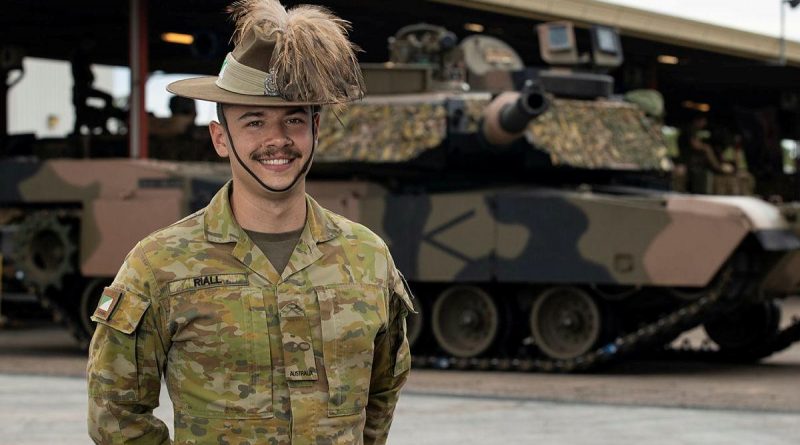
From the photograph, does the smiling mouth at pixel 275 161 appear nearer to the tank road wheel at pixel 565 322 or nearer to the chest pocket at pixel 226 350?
the chest pocket at pixel 226 350

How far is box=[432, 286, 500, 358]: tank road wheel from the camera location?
16.1 metres

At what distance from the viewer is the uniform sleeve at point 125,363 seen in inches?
142

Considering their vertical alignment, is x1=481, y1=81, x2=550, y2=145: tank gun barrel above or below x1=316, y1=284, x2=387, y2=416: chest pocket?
below

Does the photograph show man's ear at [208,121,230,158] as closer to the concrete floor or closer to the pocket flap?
the pocket flap

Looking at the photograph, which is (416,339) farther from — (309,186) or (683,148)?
(683,148)

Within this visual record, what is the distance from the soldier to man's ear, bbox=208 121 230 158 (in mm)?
26

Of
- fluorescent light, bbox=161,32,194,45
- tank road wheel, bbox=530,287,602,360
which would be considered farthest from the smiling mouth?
fluorescent light, bbox=161,32,194,45

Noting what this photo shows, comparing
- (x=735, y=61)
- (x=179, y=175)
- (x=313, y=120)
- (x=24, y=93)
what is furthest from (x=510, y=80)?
(x=24, y=93)

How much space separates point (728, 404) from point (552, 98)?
16.6ft

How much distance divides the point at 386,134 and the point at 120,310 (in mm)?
12943

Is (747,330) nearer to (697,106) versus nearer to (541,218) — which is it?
(541,218)

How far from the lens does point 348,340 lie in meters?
3.70

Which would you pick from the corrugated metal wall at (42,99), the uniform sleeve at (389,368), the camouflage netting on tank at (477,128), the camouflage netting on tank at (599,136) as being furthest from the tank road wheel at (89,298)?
the corrugated metal wall at (42,99)

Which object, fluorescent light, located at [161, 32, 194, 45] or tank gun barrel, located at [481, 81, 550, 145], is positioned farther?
fluorescent light, located at [161, 32, 194, 45]
